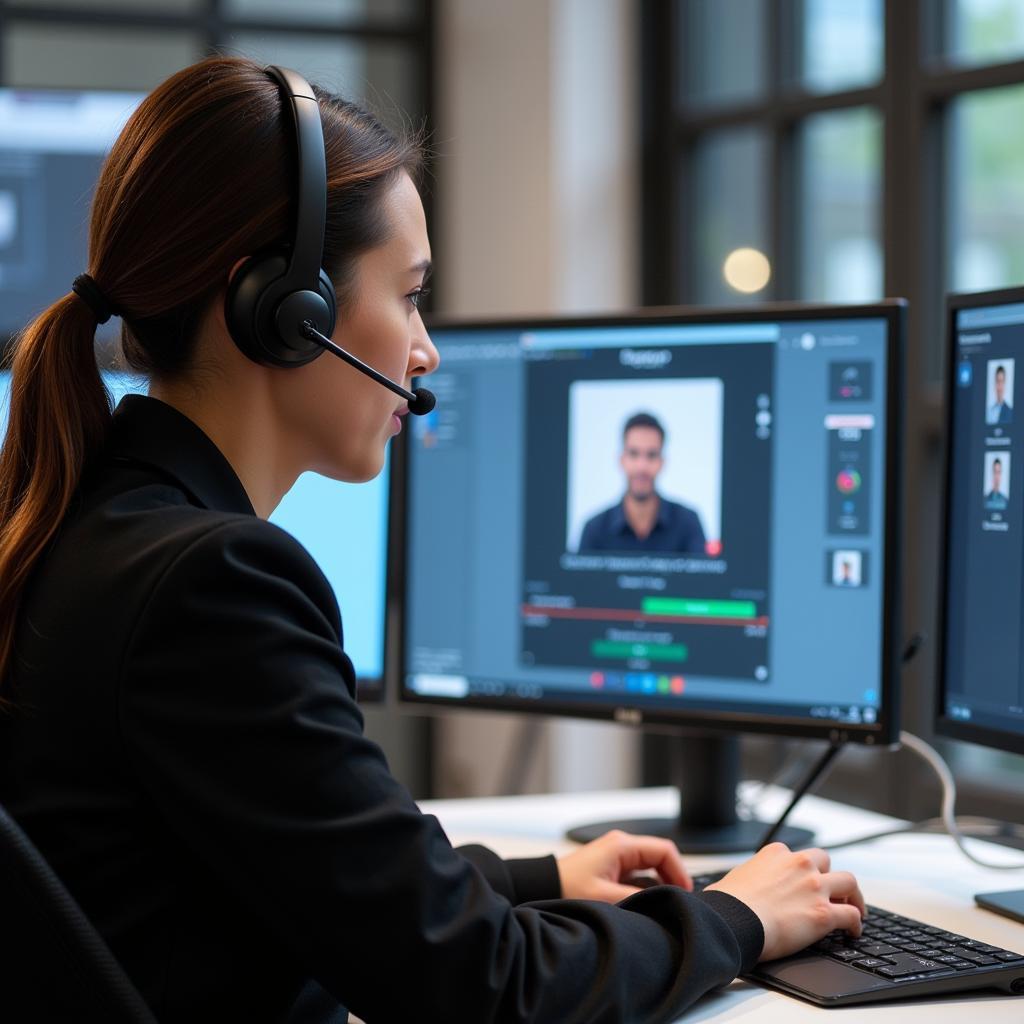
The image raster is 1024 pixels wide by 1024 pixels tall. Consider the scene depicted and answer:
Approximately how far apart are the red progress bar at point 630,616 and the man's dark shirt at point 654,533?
61mm

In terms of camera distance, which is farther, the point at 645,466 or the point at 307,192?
the point at 645,466

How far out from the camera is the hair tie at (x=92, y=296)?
3.26ft

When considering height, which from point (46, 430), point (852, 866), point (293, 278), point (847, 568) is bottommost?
point (852, 866)

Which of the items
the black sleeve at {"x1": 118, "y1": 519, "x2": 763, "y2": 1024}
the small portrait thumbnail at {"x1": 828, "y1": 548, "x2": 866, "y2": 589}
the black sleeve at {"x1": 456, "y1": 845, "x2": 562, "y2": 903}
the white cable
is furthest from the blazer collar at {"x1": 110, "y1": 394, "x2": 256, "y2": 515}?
the white cable

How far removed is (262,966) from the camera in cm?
87

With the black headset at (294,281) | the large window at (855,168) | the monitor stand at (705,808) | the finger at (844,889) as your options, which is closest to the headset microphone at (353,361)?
the black headset at (294,281)

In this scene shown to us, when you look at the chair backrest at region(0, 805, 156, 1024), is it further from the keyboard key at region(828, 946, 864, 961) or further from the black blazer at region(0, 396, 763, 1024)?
the keyboard key at region(828, 946, 864, 961)

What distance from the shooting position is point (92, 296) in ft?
3.26

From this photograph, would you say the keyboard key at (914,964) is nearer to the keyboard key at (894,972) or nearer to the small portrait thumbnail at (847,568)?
the keyboard key at (894,972)

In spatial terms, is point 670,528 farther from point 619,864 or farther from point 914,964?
point 914,964

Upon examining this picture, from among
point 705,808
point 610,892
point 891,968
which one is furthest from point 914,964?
point 705,808

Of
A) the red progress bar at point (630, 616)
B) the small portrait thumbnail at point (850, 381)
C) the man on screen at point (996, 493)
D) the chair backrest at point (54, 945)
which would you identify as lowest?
the chair backrest at point (54, 945)

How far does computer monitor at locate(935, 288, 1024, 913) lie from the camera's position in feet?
4.01

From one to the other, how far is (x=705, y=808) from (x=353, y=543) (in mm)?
470
